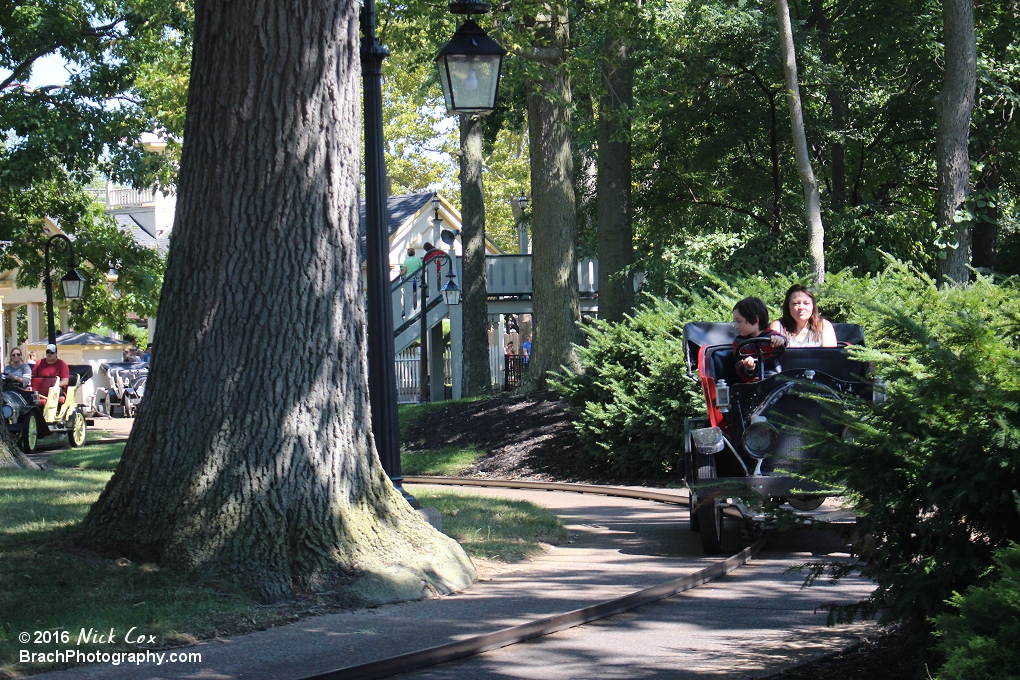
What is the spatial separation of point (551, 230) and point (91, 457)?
840 cm

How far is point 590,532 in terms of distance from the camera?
10203mm

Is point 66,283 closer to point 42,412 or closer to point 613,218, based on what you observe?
point 42,412

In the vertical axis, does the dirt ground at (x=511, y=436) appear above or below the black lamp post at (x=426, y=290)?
below

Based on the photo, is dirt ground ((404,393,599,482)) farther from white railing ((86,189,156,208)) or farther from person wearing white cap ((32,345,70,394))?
white railing ((86,189,156,208))

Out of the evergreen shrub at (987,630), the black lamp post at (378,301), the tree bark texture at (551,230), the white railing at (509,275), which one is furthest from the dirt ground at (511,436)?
the white railing at (509,275)

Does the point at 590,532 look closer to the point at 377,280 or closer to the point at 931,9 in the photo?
the point at 377,280

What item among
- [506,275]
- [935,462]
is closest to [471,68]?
[935,462]

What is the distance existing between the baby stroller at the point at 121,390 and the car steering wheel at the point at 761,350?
26.5 m

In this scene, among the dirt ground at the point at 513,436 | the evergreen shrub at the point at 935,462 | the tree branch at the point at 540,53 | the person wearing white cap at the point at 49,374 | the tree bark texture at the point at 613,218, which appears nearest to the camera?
the evergreen shrub at the point at 935,462

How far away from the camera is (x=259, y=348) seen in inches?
268

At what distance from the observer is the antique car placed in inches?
797

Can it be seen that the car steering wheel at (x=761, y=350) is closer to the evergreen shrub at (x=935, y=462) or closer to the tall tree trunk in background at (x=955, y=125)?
the evergreen shrub at (x=935, y=462)

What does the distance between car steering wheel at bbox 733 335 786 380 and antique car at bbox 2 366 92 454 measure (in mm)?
14972

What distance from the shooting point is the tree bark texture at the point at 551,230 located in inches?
750
